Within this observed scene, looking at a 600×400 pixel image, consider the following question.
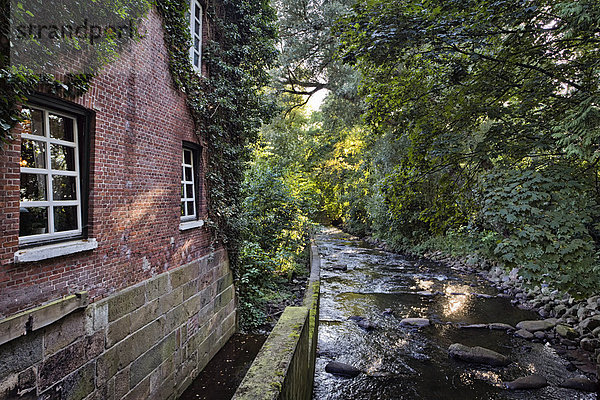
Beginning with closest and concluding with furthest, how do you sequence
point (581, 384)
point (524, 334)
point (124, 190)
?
point (124, 190) < point (581, 384) < point (524, 334)

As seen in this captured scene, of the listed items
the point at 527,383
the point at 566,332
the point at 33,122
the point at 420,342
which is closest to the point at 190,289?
the point at 33,122

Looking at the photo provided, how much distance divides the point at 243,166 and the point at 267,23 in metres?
4.05

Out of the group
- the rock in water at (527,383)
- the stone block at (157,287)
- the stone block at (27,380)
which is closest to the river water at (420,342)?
the rock in water at (527,383)

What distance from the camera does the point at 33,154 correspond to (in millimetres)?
3438

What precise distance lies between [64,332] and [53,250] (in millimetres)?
878

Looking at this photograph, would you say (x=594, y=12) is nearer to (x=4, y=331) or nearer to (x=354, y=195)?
(x=4, y=331)

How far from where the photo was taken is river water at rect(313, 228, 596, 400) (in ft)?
20.0

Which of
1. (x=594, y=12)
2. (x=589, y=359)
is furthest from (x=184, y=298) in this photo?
(x=589, y=359)

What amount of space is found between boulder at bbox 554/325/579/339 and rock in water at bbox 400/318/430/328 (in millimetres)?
2993

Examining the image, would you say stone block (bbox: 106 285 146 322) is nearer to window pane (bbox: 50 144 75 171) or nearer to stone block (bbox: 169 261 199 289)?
stone block (bbox: 169 261 199 289)

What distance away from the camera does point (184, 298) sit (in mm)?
6039

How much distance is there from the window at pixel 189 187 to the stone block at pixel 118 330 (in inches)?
100

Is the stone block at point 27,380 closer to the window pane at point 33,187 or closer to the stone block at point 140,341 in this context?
the stone block at point 140,341

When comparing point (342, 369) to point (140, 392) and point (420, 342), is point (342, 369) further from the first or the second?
point (140, 392)
